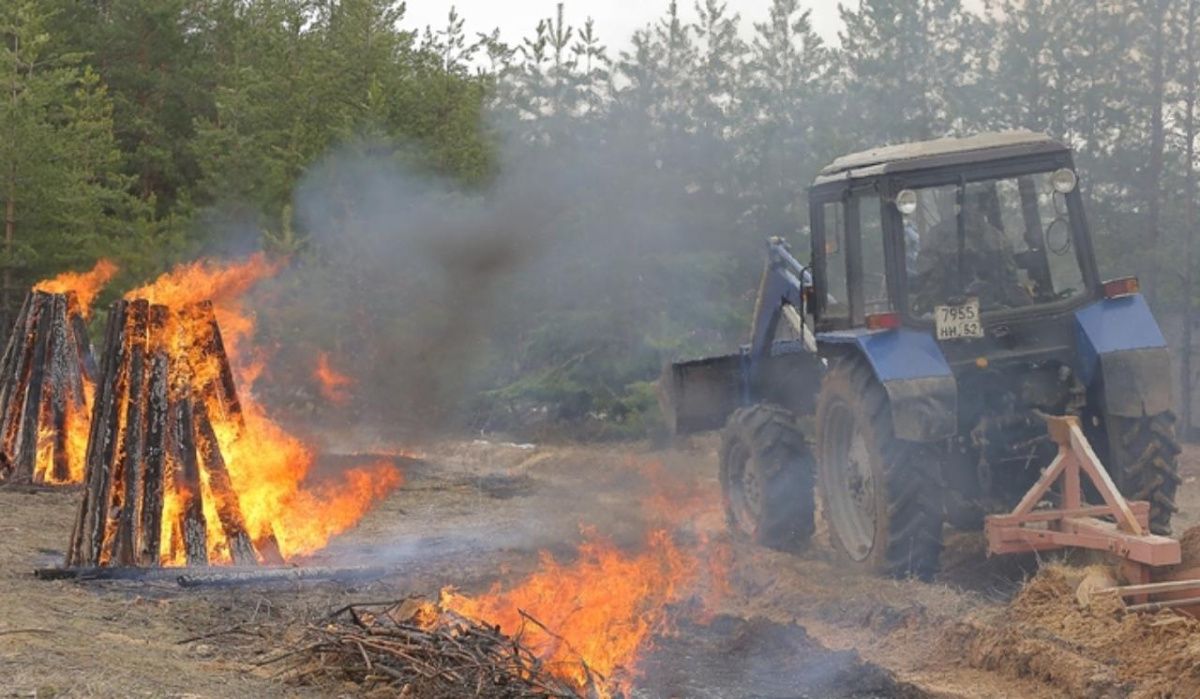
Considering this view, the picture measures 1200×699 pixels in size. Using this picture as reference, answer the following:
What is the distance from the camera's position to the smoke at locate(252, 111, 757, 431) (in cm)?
2239

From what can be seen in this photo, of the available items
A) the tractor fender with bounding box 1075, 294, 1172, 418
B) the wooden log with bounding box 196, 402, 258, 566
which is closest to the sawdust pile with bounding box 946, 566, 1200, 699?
the tractor fender with bounding box 1075, 294, 1172, 418

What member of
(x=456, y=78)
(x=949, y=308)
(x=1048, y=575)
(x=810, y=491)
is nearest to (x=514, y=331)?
(x=456, y=78)

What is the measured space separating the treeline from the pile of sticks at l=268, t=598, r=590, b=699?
15.1 metres

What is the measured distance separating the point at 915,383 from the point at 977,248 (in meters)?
1.44

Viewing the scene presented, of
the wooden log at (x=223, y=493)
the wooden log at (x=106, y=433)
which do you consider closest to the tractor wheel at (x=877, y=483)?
the wooden log at (x=223, y=493)

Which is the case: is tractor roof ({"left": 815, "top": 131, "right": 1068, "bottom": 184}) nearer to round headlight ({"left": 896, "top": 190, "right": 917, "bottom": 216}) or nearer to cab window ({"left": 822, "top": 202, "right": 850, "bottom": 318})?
round headlight ({"left": 896, "top": 190, "right": 917, "bottom": 216})

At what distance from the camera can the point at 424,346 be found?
79.2 feet

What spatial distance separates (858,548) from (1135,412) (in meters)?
2.34

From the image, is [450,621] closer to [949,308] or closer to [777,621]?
[777,621]

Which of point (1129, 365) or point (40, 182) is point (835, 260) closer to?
point (1129, 365)

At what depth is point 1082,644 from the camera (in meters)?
7.17

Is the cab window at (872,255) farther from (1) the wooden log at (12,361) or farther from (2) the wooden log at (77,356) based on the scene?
(1) the wooden log at (12,361)

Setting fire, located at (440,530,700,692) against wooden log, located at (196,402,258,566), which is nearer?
fire, located at (440,530,700,692)

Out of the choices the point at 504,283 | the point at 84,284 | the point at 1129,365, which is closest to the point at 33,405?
the point at 84,284
